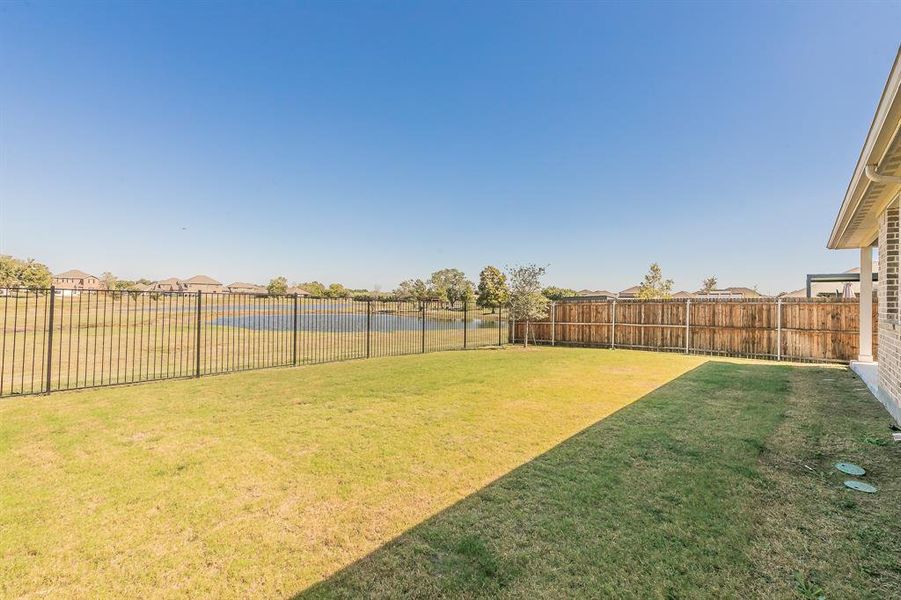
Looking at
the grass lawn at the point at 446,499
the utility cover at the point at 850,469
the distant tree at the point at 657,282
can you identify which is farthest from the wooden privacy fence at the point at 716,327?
the distant tree at the point at 657,282

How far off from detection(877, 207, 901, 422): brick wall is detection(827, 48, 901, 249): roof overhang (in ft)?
1.17

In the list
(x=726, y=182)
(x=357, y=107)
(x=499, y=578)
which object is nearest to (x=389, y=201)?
(x=357, y=107)

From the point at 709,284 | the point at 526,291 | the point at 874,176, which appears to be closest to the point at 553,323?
the point at 526,291

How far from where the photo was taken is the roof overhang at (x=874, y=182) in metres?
2.94

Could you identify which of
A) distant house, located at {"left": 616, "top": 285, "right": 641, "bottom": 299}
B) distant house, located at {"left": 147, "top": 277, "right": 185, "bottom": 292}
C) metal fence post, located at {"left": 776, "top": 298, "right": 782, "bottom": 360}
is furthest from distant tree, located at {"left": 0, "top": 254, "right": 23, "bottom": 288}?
distant house, located at {"left": 616, "top": 285, "right": 641, "bottom": 299}

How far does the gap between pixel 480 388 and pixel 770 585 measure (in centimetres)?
495

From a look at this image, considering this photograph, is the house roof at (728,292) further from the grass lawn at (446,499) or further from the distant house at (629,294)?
the grass lawn at (446,499)

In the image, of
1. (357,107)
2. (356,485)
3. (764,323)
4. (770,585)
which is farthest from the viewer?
(357,107)

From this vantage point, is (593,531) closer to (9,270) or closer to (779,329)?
(779,329)

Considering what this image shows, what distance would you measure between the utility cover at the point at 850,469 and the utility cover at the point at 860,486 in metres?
0.21

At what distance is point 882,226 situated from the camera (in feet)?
19.6

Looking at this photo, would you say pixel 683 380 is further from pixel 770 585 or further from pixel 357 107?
pixel 357 107

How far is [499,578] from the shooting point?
6.19 ft

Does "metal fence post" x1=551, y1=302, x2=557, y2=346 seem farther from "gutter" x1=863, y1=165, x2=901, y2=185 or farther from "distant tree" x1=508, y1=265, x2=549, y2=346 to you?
"gutter" x1=863, y1=165, x2=901, y2=185
